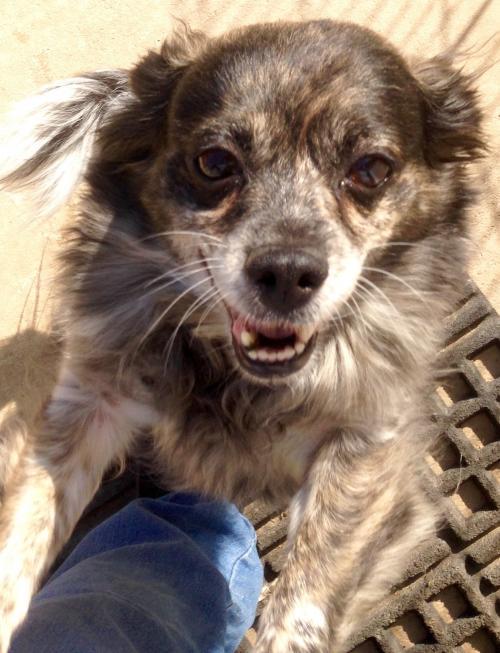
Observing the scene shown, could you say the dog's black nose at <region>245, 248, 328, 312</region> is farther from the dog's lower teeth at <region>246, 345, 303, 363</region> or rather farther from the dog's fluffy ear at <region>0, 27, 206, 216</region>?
the dog's fluffy ear at <region>0, 27, 206, 216</region>

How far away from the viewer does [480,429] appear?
9.29 ft

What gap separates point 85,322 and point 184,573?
32.5 inches

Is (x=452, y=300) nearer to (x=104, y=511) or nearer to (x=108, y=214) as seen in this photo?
(x=108, y=214)

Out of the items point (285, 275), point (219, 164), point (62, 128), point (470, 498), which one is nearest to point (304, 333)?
point (285, 275)

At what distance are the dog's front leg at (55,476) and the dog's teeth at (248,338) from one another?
59cm

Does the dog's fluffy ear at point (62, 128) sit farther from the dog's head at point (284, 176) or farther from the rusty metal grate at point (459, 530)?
the rusty metal grate at point (459, 530)

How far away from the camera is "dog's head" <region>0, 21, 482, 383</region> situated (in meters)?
1.74

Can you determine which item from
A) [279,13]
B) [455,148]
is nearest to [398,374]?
[455,148]

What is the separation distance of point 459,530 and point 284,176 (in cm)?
159

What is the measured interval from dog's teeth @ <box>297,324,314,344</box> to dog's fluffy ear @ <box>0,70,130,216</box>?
0.91 m

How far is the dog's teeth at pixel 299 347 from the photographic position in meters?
1.87

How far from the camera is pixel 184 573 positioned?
2.25m

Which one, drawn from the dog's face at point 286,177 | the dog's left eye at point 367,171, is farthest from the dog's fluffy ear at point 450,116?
the dog's left eye at point 367,171

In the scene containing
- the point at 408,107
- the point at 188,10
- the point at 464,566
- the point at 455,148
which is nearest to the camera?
the point at 408,107
